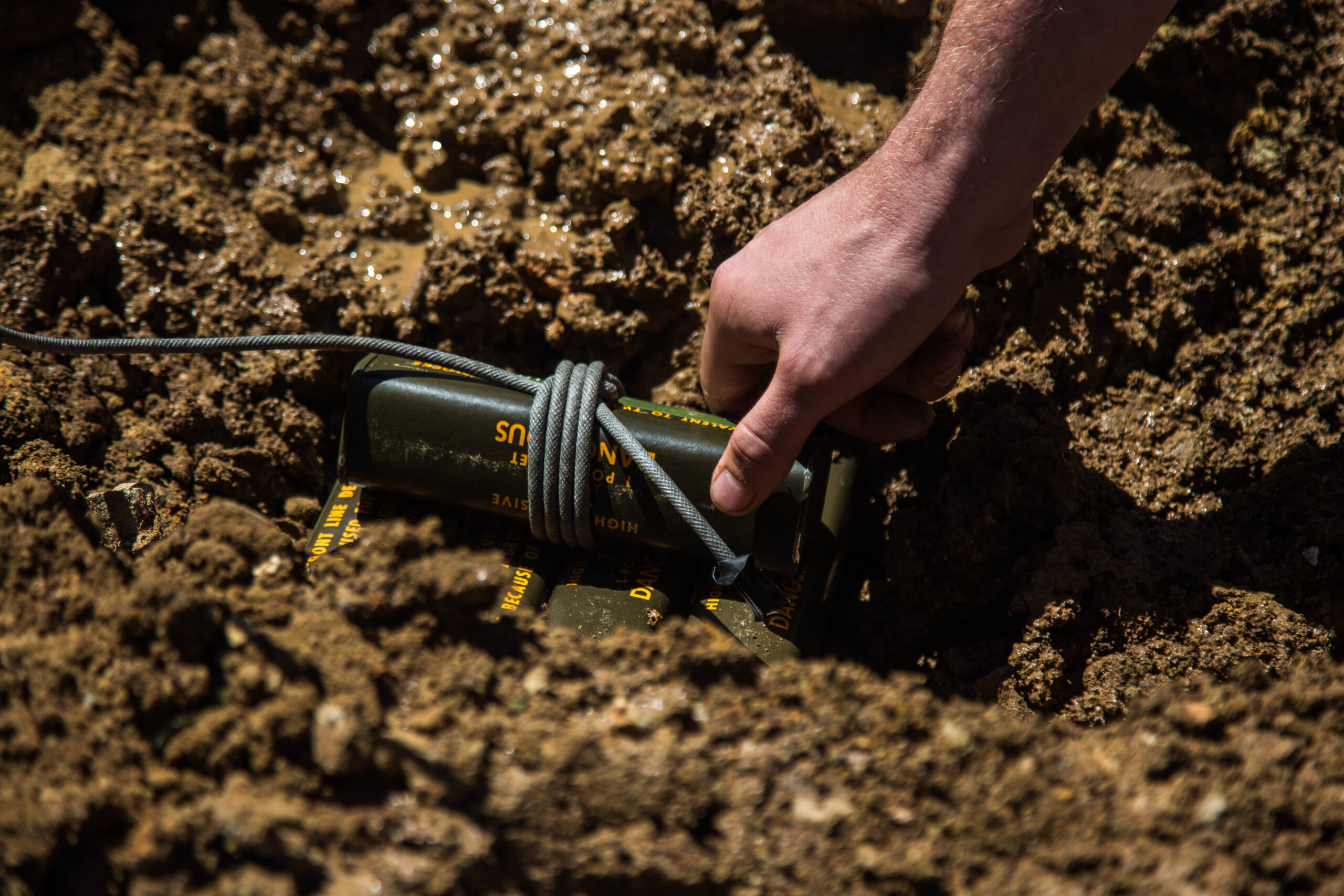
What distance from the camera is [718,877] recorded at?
3.64ft

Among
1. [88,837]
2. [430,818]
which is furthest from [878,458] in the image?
[88,837]

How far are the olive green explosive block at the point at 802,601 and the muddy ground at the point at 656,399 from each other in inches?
7.5

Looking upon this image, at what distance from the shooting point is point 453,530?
7.02ft

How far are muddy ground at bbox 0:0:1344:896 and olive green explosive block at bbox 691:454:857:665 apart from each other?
189mm

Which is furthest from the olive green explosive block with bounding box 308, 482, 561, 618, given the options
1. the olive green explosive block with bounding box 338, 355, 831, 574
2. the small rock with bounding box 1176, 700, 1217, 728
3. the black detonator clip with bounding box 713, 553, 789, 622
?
the small rock with bounding box 1176, 700, 1217, 728

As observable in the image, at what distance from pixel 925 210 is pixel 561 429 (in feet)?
3.04

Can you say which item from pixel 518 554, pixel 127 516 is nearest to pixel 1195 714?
pixel 518 554

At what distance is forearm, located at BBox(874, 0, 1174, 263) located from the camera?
5.27 feet

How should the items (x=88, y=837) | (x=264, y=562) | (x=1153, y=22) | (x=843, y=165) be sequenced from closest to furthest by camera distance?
(x=88, y=837), (x=264, y=562), (x=1153, y=22), (x=843, y=165)

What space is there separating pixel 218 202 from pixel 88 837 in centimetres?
198

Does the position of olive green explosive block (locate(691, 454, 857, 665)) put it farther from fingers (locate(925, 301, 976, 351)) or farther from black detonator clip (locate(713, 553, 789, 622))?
fingers (locate(925, 301, 976, 351))

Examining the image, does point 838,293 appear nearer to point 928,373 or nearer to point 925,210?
point 925,210

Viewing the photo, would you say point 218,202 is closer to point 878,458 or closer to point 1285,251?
point 878,458

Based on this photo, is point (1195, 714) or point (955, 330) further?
point (955, 330)
